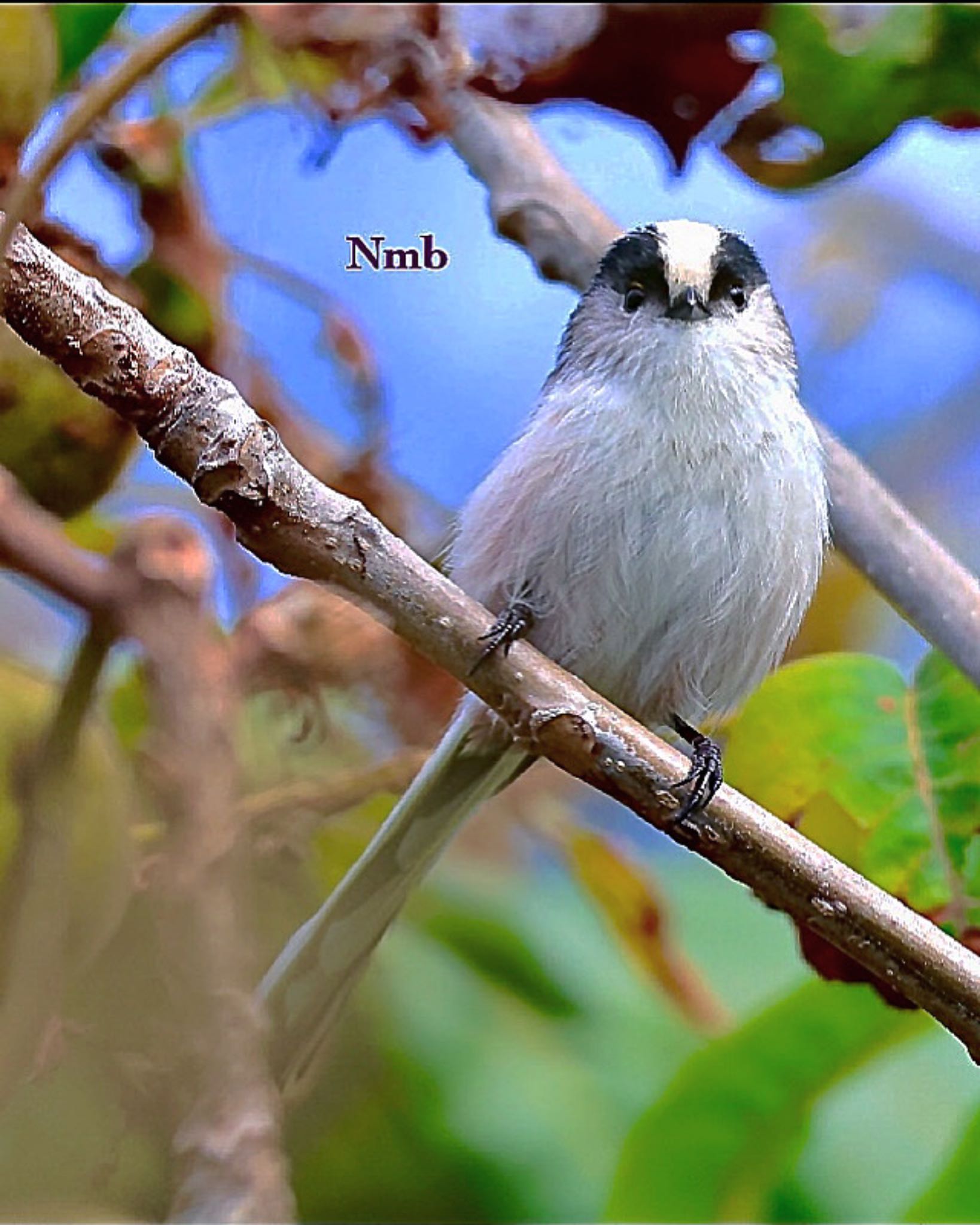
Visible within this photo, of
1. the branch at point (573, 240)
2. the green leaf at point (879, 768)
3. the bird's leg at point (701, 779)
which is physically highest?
the branch at point (573, 240)

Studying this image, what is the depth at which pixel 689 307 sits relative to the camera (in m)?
0.78

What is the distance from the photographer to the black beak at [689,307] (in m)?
0.78

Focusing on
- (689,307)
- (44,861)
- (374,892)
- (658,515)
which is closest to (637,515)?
(658,515)

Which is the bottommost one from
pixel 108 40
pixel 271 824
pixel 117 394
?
pixel 271 824

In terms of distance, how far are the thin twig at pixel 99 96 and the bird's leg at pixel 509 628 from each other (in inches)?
8.3

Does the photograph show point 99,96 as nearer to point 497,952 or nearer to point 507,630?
point 507,630

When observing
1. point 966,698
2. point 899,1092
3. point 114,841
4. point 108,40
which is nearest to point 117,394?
point 114,841

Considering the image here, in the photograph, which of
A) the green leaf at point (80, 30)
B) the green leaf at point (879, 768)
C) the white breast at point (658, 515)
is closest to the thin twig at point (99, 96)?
the green leaf at point (80, 30)

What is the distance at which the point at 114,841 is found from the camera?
595 millimetres

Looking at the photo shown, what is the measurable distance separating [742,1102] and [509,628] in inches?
11.2

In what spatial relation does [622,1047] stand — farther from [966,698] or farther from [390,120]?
[390,120]

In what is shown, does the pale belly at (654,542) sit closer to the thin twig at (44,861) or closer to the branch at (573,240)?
the branch at (573,240)

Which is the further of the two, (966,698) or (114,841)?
(966,698)

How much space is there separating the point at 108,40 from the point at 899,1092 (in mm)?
670
